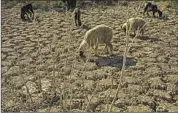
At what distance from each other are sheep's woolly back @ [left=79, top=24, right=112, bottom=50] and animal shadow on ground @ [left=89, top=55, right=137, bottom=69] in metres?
0.36

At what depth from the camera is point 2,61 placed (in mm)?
7746

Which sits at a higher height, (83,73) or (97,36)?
(97,36)

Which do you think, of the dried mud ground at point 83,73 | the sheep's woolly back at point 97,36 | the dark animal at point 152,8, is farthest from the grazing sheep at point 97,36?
the dark animal at point 152,8

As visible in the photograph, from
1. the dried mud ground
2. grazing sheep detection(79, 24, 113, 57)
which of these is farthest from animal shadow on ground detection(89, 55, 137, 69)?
grazing sheep detection(79, 24, 113, 57)

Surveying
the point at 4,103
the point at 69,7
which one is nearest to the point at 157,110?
the point at 4,103

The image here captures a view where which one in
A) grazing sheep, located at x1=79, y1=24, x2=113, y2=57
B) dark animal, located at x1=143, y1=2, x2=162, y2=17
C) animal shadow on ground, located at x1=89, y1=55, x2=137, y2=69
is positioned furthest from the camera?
dark animal, located at x1=143, y1=2, x2=162, y2=17

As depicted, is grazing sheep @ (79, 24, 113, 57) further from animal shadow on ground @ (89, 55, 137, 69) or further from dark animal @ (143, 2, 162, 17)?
dark animal @ (143, 2, 162, 17)

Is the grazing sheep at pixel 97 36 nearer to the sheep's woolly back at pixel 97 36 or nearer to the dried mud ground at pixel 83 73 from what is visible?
the sheep's woolly back at pixel 97 36

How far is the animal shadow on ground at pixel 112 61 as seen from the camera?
24.0 ft

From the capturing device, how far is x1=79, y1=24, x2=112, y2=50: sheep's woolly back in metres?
7.89

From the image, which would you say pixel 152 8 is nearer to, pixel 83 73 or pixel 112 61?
pixel 112 61

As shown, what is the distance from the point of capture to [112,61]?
7520 mm

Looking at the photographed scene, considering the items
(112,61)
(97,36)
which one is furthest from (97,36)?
(112,61)

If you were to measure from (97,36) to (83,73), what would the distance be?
140 cm
